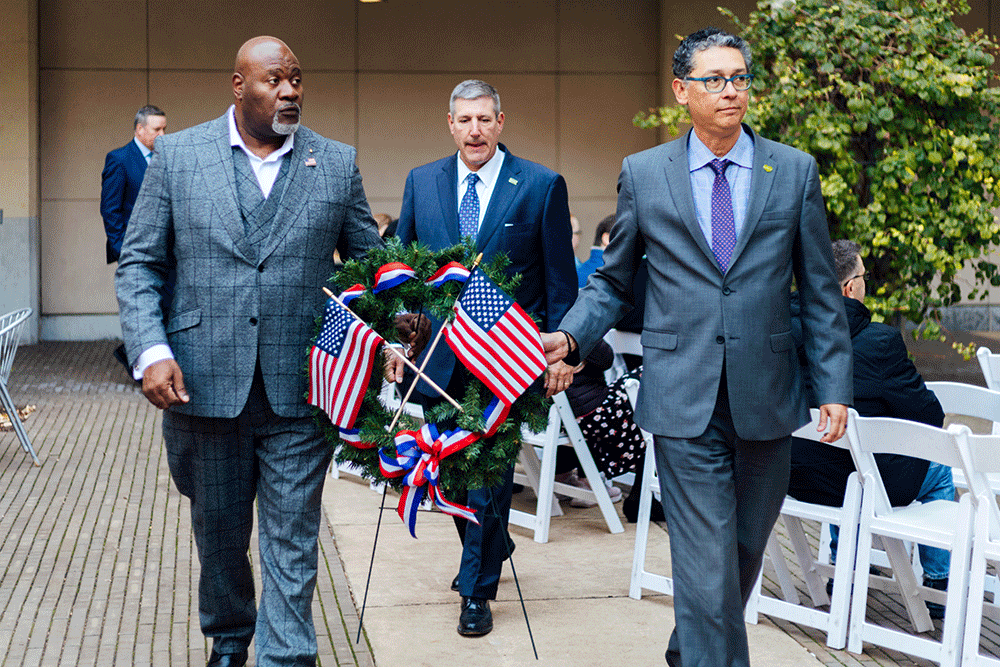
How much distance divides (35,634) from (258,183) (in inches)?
85.0

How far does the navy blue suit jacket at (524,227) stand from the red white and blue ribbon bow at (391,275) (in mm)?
1013

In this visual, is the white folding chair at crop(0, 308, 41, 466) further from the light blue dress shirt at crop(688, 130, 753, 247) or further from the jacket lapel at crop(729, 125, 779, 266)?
the jacket lapel at crop(729, 125, 779, 266)

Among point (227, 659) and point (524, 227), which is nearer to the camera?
point (227, 659)

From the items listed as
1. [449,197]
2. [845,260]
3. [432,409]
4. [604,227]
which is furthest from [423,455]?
[604,227]

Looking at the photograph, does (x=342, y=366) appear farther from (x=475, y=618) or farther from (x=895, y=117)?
(x=895, y=117)

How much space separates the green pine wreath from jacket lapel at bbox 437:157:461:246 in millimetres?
941

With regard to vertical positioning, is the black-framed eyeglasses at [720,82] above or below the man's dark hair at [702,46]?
below

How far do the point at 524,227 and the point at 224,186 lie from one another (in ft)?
4.79

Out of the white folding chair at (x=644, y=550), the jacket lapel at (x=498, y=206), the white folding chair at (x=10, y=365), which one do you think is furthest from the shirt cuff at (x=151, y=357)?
the white folding chair at (x=10, y=365)

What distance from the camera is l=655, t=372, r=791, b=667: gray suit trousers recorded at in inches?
138

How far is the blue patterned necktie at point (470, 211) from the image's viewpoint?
4.89 m

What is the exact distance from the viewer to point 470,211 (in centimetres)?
491

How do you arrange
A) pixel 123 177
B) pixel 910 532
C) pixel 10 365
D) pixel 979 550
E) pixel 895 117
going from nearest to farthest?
pixel 979 550 < pixel 910 532 < pixel 895 117 < pixel 10 365 < pixel 123 177

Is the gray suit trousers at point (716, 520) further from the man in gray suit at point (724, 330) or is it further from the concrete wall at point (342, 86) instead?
the concrete wall at point (342, 86)
